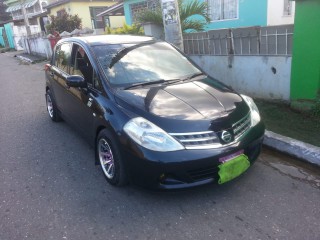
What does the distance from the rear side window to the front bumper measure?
2368 millimetres

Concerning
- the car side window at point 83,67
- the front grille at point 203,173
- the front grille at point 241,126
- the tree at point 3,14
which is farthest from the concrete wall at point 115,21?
the tree at point 3,14

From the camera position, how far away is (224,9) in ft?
38.5

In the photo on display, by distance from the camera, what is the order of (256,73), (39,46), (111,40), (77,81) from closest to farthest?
(77,81), (111,40), (256,73), (39,46)

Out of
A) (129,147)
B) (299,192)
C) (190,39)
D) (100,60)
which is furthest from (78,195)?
(190,39)

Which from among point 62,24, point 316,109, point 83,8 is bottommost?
point 316,109

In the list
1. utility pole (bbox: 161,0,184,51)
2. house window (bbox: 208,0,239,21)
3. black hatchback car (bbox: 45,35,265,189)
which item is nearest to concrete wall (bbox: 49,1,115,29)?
house window (bbox: 208,0,239,21)

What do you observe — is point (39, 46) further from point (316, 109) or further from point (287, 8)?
point (316, 109)

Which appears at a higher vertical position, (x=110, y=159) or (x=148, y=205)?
(x=110, y=159)

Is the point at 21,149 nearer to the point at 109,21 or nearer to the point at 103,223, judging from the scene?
the point at 103,223

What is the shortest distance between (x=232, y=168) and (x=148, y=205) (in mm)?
942

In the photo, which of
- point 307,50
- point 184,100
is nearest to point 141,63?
point 184,100

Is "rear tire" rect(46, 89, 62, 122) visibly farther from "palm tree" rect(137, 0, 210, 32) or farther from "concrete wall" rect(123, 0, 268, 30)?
"concrete wall" rect(123, 0, 268, 30)

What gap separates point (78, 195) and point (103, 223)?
0.63 m

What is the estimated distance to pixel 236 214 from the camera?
290 centimetres
